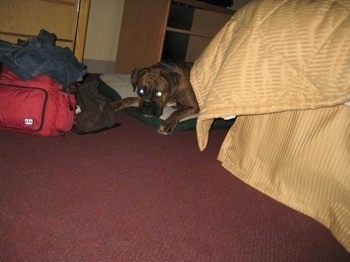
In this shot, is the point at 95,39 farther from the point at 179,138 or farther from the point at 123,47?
the point at 179,138

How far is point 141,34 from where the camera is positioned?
3.01m

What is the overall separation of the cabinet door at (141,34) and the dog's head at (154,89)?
2.95 ft

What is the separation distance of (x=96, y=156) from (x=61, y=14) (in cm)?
153

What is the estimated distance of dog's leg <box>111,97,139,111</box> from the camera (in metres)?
2.11

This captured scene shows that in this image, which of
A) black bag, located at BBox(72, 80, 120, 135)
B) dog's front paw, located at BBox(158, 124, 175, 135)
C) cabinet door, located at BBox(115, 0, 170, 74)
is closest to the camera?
Result: black bag, located at BBox(72, 80, 120, 135)

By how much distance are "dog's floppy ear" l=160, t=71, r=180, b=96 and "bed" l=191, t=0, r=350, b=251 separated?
69 cm

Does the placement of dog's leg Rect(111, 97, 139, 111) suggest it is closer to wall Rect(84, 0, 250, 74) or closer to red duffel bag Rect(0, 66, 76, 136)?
red duffel bag Rect(0, 66, 76, 136)

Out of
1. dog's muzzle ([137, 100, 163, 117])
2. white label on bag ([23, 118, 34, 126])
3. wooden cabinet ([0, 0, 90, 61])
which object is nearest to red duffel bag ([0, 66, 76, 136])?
white label on bag ([23, 118, 34, 126])

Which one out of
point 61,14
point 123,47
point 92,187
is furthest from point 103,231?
point 123,47

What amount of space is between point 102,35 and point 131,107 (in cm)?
158

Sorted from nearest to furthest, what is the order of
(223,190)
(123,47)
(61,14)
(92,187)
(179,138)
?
(92,187) → (223,190) → (179,138) → (61,14) → (123,47)

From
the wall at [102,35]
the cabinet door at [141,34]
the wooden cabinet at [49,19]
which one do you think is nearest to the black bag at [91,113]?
the wooden cabinet at [49,19]

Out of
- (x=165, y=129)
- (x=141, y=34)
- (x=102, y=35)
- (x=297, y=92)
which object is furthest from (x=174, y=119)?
(x=102, y=35)

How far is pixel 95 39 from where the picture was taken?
329cm
